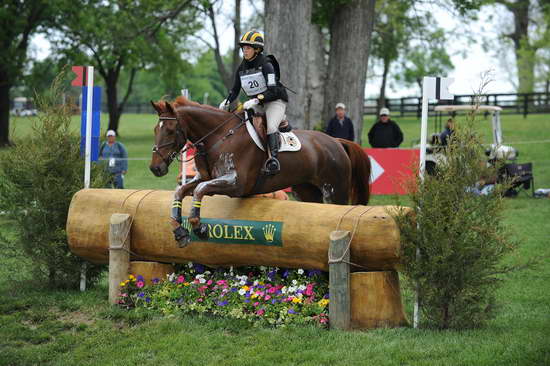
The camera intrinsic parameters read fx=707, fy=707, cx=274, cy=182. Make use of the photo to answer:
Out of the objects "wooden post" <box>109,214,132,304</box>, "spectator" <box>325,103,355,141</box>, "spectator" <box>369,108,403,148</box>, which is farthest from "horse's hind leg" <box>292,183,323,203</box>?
"spectator" <box>369,108,403,148</box>

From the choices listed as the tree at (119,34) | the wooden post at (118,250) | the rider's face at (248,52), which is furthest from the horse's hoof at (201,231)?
the tree at (119,34)

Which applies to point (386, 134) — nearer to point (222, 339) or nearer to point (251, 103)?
point (251, 103)

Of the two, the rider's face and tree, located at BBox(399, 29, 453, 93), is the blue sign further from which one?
tree, located at BBox(399, 29, 453, 93)

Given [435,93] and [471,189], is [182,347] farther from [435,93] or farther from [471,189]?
[435,93]

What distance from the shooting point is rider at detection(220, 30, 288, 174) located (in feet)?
22.8

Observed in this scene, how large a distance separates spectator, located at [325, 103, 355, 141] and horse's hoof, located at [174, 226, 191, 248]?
828 centimetres

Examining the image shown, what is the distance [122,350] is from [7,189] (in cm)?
304

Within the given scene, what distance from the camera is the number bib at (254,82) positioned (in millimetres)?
7012

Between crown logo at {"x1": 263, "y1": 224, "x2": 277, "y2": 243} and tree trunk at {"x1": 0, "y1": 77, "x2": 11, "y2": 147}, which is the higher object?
tree trunk at {"x1": 0, "y1": 77, "x2": 11, "y2": 147}

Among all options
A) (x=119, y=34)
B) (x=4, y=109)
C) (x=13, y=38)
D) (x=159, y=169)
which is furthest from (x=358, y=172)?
(x=13, y=38)

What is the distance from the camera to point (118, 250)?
7387mm

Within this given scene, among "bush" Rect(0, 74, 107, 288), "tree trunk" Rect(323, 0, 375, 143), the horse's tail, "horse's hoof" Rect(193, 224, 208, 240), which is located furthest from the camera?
"tree trunk" Rect(323, 0, 375, 143)

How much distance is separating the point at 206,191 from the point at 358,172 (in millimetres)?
2301

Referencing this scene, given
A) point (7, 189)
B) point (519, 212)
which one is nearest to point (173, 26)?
point (519, 212)
